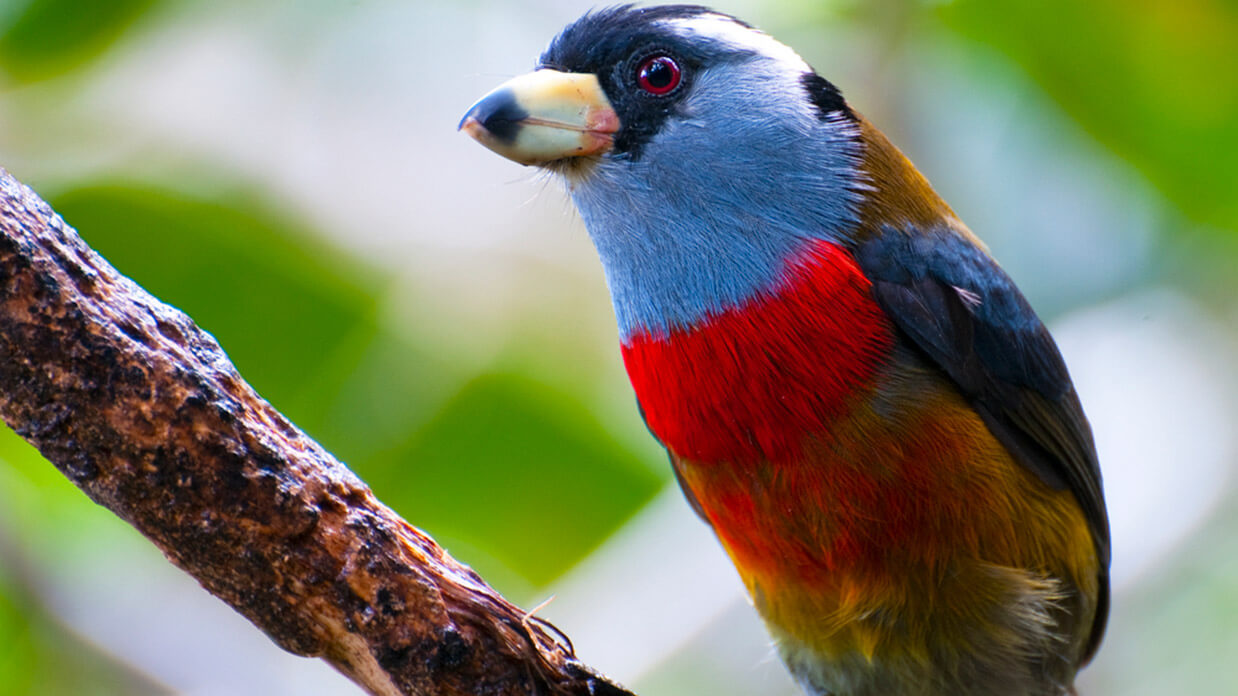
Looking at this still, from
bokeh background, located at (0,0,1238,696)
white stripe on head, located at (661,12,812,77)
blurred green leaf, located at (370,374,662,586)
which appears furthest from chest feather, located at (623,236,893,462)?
blurred green leaf, located at (370,374,662,586)

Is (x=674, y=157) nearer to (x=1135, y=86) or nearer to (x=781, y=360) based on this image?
(x=781, y=360)

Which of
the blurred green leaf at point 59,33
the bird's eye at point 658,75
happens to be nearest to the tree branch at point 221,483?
the bird's eye at point 658,75

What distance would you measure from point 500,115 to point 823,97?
0.70 metres

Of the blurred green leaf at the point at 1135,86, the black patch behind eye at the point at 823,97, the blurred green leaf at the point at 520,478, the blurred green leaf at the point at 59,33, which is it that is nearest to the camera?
the black patch behind eye at the point at 823,97

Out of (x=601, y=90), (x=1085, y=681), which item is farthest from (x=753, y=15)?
(x=1085, y=681)

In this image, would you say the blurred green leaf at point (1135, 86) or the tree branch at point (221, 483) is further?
the blurred green leaf at point (1135, 86)

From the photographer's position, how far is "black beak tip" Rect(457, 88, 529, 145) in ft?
6.51

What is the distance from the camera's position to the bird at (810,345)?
1.97 meters

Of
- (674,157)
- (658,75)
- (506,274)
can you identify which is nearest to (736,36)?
(658,75)

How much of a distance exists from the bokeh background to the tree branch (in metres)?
1.45

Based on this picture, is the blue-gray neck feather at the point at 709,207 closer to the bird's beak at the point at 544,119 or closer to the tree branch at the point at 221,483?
the bird's beak at the point at 544,119

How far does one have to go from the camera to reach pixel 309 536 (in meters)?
1.54

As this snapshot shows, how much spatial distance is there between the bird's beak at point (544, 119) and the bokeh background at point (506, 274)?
55.7 inches

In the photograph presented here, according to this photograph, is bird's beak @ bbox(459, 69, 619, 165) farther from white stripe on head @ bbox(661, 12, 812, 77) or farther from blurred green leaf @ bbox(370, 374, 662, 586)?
blurred green leaf @ bbox(370, 374, 662, 586)
